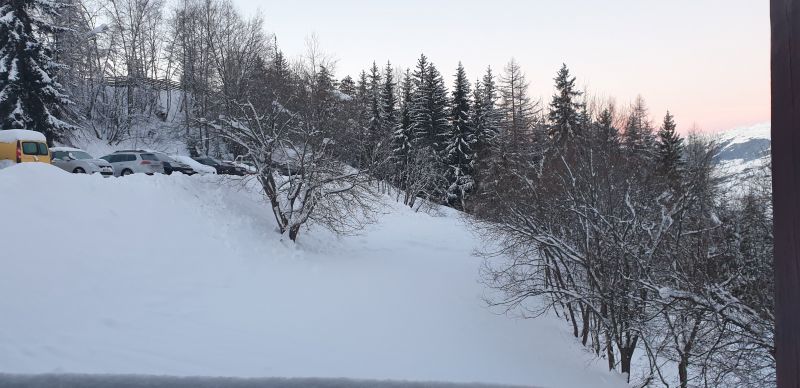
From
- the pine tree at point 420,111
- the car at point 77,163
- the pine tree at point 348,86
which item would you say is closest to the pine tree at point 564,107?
the pine tree at point 420,111

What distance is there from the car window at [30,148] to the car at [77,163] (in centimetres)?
271

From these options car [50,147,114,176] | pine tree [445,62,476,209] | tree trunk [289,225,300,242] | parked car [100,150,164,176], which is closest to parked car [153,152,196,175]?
parked car [100,150,164,176]

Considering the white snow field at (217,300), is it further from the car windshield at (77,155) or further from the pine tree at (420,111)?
the pine tree at (420,111)

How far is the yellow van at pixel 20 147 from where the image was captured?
757 inches

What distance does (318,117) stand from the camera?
18.7 metres

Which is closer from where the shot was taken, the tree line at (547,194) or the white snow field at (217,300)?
the white snow field at (217,300)

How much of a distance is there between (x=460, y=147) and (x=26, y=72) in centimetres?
2788

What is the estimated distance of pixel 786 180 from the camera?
0.95m

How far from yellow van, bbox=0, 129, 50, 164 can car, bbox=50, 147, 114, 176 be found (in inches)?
104

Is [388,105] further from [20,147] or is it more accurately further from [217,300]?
[217,300]

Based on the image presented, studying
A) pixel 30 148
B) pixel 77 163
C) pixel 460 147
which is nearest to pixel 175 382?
pixel 30 148

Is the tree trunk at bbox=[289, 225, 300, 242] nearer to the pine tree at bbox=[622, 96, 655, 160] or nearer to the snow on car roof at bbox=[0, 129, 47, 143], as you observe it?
the snow on car roof at bbox=[0, 129, 47, 143]

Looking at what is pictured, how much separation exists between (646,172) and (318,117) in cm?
1081

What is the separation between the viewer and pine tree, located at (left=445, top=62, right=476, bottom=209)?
41281 millimetres
